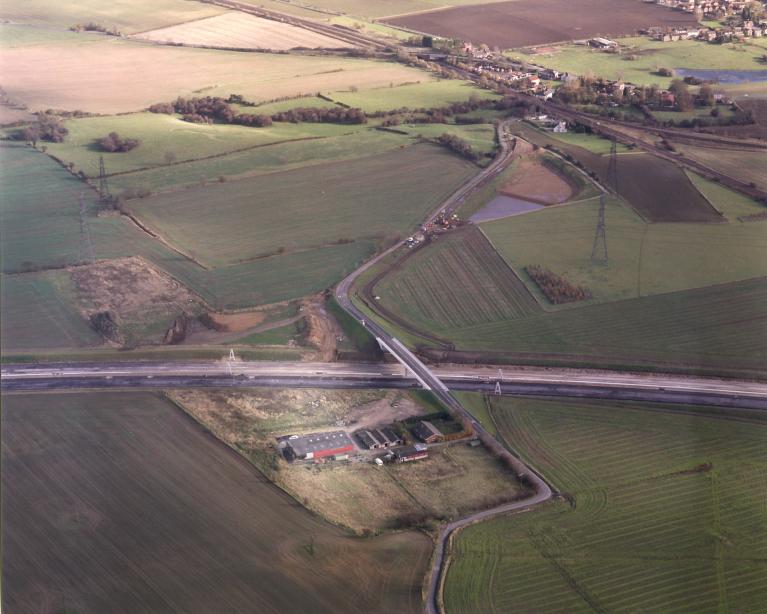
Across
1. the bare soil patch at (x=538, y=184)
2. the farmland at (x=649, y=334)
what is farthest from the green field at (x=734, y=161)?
the farmland at (x=649, y=334)

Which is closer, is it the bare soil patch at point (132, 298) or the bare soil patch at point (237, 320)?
the bare soil patch at point (132, 298)

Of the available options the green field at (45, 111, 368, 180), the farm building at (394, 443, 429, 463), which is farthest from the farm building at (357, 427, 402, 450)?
the green field at (45, 111, 368, 180)

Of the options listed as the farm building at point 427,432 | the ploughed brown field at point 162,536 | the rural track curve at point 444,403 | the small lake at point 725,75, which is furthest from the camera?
the small lake at point 725,75

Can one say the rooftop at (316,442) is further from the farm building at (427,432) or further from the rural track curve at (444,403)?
the rural track curve at (444,403)

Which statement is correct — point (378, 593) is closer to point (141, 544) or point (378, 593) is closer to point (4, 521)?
point (141, 544)

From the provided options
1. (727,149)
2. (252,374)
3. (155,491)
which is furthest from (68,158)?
(727,149)

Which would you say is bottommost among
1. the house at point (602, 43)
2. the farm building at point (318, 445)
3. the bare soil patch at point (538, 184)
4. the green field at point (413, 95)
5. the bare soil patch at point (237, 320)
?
the farm building at point (318, 445)

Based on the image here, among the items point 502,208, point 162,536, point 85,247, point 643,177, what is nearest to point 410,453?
point 162,536
